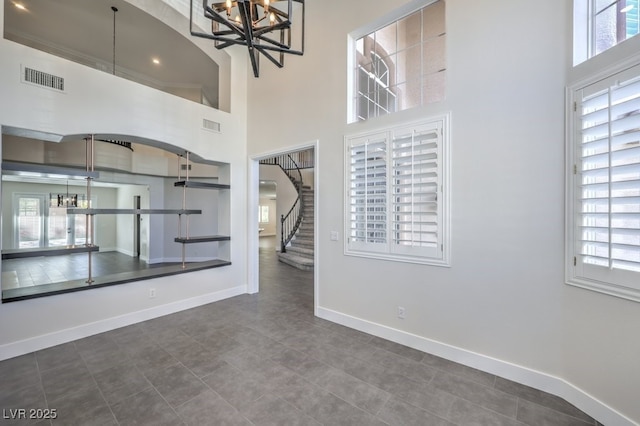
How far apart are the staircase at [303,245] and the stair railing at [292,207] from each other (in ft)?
0.49

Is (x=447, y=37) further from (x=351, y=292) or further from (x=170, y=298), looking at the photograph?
(x=170, y=298)

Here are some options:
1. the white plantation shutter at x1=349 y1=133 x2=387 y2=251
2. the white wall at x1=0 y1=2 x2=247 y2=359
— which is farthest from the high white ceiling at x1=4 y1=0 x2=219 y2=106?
the white plantation shutter at x1=349 y1=133 x2=387 y2=251

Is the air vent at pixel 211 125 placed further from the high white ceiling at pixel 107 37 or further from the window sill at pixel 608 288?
the window sill at pixel 608 288

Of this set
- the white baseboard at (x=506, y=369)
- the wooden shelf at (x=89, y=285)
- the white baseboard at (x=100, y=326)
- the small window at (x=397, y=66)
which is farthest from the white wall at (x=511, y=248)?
the wooden shelf at (x=89, y=285)

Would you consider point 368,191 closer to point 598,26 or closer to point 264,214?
point 598,26

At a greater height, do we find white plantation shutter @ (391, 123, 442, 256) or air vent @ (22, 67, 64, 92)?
air vent @ (22, 67, 64, 92)

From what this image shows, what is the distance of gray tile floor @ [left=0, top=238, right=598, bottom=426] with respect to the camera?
206 cm

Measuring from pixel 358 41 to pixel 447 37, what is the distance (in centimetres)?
138

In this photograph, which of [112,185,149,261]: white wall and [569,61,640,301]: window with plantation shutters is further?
[112,185,149,261]: white wall

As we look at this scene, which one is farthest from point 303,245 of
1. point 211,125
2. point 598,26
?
point 598,26

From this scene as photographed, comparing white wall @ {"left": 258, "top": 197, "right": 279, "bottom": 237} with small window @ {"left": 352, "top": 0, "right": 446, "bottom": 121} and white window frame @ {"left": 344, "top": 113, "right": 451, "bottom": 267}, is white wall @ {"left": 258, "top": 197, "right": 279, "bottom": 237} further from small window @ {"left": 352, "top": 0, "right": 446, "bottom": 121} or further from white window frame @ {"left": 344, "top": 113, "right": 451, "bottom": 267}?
white window frame @ {"left": 344, "top": 113, "right": 451, "bottom": 267}

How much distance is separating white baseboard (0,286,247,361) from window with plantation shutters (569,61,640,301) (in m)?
4.73

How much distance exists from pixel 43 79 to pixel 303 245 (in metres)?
6.57

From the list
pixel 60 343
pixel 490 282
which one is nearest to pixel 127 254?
pixel 60 343
